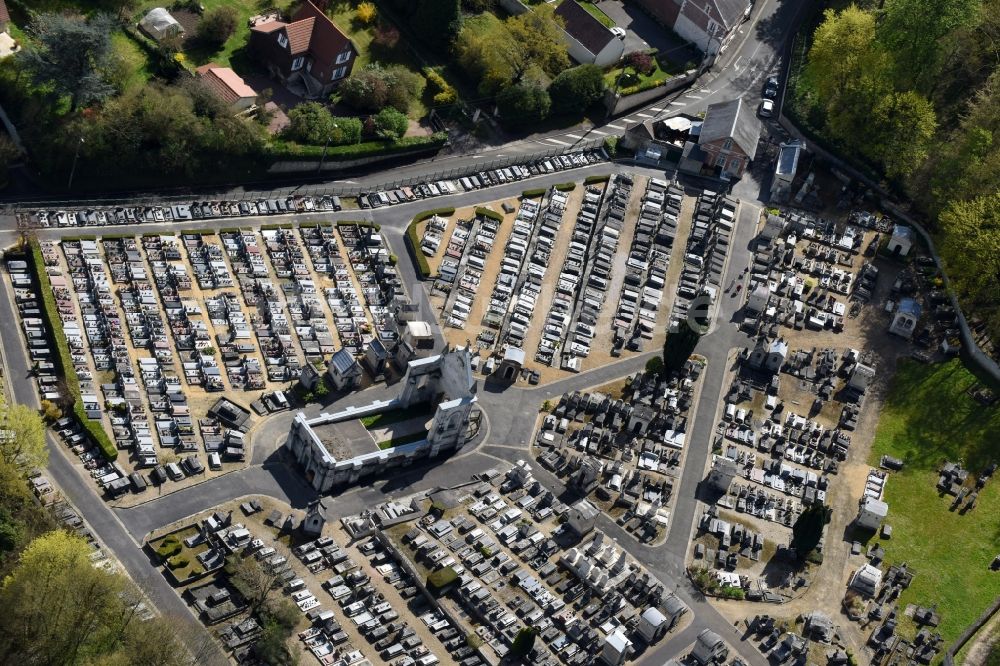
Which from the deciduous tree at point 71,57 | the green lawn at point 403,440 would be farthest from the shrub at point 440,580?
the deciduous tree at point 71,57

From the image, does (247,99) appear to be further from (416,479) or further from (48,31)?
(416,479)

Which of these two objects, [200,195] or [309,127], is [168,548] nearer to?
[200,195]

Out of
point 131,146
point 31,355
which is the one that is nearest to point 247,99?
point 131,146

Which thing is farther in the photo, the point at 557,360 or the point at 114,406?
the point at 557,360

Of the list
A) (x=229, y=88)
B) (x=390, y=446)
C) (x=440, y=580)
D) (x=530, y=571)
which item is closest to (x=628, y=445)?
(x=530, y=571)

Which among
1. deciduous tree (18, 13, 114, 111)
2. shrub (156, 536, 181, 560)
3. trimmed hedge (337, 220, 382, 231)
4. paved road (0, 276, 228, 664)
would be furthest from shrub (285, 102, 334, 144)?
shrub (156, 536, 181, 560)

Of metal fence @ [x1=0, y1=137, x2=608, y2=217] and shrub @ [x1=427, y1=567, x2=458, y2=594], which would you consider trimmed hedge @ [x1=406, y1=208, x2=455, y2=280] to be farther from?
shrub @ [x1=427, y1=567, x2=458, y2=594]
